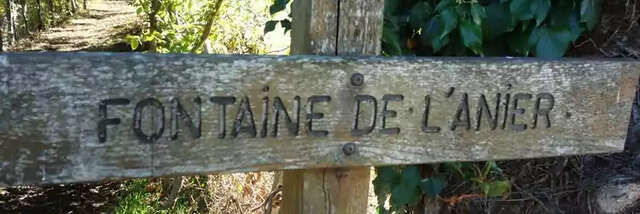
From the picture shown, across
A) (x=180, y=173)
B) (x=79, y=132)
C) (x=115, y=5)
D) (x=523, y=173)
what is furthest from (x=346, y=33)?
(x=115, y=5)

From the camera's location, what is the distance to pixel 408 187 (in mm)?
1859

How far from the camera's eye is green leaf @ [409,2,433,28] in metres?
1.73

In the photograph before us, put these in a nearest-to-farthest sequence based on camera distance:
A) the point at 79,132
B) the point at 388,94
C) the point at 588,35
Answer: the point at 79,132, the point at 388,94, the point at 588,35

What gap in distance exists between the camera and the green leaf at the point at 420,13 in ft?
5.69

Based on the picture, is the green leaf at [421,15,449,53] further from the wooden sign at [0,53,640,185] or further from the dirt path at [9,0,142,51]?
the dirt path at [9,0,142,51]

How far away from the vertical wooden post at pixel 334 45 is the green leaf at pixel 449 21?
1.38 ft

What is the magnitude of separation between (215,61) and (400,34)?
83 centimetres

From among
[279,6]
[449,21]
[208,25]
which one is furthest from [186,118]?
[208,25]

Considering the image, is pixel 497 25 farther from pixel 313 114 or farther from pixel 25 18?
pixel 25 18

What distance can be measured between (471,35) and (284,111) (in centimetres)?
66

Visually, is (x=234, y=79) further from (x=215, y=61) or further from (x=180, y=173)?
(x=180, y=173)

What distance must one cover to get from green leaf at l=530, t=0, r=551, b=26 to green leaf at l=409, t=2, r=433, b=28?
28 centimetres

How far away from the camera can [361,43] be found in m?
1.22

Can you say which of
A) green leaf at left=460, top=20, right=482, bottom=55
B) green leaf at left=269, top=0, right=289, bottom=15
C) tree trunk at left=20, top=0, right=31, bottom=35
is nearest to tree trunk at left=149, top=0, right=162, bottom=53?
green leaf at left=269, top=0, right=289, bottom=15
